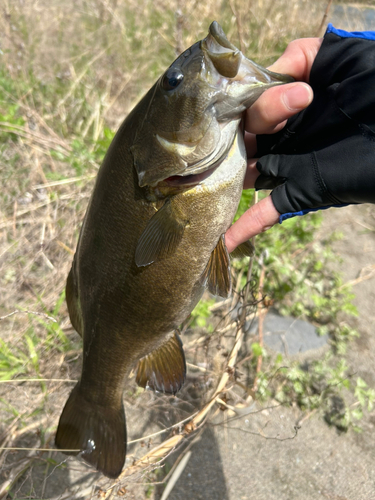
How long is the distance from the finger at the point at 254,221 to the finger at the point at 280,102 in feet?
1.33

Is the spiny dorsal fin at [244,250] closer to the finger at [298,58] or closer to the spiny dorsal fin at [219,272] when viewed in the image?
the spiny dorsal fin at [219,272]

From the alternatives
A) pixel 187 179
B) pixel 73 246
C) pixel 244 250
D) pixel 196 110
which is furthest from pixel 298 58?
pixel 73 246

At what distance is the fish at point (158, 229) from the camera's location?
1350mm

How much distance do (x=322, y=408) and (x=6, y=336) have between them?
7.54 ft

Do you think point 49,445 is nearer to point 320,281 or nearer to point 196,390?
point 196,390

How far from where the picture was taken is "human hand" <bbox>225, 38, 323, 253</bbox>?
4.67 feet

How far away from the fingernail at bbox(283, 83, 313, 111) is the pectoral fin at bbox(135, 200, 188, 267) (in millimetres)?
628

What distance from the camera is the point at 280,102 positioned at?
1426mm

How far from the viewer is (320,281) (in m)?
3.11

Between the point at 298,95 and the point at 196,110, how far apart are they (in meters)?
0.42

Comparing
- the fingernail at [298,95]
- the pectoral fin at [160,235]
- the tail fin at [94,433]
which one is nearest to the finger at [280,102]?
the fingernail at [298,95]

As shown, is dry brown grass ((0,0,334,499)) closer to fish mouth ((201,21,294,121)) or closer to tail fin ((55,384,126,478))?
tail fin ((55,384,126,478))

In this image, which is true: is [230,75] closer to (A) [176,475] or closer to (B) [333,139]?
(B) [333,139]

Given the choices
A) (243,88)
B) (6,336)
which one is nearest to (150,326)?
(243,88)
